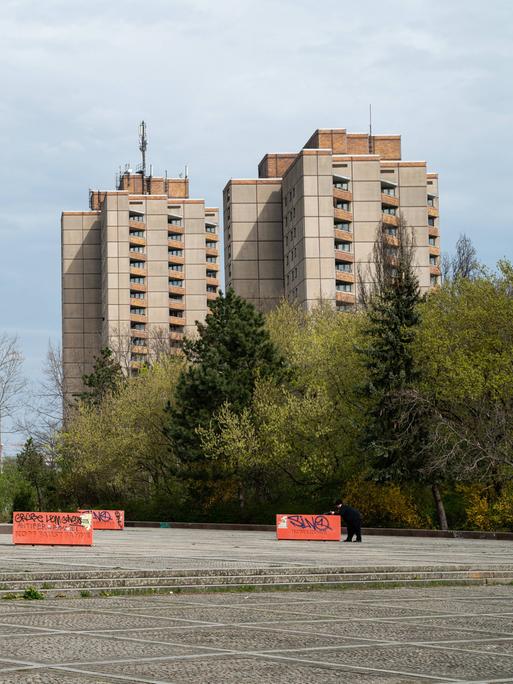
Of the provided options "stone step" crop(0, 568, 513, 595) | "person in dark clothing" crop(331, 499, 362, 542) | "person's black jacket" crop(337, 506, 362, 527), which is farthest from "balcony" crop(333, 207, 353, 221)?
"stone step" crop(0, 568, 513, 595)

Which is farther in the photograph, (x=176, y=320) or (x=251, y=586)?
(x=176, y=320)

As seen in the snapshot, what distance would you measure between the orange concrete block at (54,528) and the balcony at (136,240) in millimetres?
104350

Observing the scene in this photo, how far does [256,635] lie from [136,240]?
129 m

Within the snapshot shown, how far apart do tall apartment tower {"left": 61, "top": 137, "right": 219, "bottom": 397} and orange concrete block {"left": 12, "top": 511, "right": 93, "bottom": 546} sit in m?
98.0

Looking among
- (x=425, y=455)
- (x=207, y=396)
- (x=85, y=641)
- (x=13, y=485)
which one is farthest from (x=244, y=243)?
(x=85, y=641)

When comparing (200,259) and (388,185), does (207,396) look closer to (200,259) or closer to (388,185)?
(388,185)

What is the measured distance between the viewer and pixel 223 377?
202ft

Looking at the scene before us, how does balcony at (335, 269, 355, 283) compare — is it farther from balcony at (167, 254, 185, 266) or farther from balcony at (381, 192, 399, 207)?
balcony at (167, 254, 185, 266)

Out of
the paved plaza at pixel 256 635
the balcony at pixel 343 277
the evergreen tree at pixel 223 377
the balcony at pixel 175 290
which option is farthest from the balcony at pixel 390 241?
the balcony at pixel 175 290

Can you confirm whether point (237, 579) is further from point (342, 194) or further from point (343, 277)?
point (342, 194)

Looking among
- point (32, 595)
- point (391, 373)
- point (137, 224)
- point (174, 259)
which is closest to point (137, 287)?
point (137, 224)

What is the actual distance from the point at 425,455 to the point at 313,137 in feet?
244

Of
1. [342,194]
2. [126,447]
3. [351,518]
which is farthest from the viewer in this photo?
[342,194]

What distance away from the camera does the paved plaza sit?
9.43m
